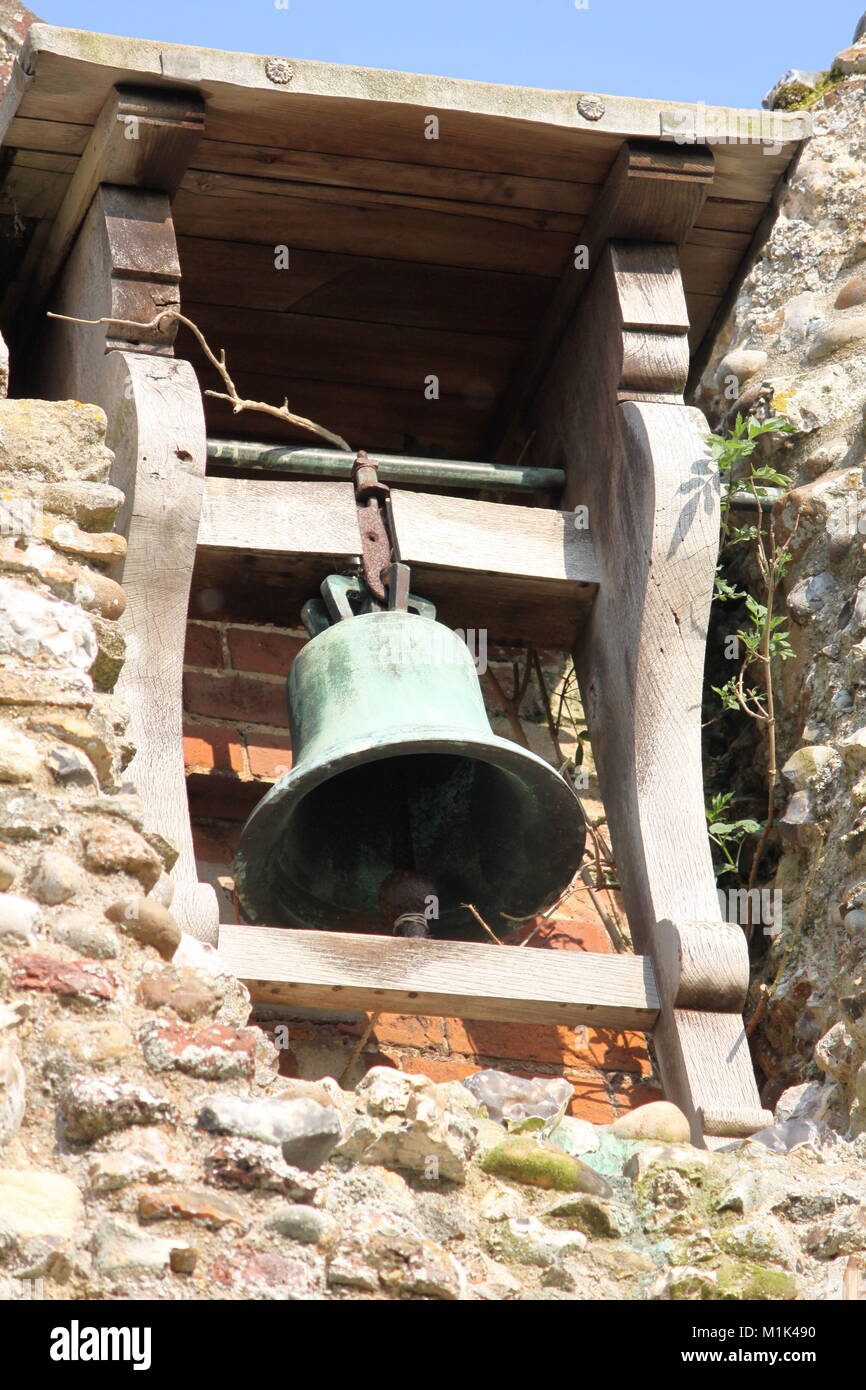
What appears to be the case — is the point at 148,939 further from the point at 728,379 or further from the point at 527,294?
the point at 728,379

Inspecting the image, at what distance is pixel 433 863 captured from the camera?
292 centimetres

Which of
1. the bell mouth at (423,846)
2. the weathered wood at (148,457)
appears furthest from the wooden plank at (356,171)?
the bell mouth at (423,846)

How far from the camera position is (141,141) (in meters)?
Result: 3.00

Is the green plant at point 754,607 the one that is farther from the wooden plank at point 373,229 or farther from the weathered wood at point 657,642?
the wooden plank at point 373,229

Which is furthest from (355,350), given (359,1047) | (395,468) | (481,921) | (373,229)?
(359,1047)

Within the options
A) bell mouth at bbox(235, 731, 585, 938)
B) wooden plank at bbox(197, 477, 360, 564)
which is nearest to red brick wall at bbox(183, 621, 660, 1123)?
bell mouth at bbox(235, 731, 585, 938)

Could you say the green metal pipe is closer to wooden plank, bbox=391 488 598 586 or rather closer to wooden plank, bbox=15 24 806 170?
wooden plank, bbox=391 488 598 586

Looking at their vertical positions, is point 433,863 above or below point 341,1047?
above

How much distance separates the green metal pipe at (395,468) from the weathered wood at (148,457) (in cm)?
19

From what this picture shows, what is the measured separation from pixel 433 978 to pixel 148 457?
819 mm

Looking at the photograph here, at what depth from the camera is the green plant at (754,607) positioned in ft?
10.1

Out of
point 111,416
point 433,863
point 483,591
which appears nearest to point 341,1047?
point 433,863

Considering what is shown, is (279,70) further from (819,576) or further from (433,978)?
(433,978)

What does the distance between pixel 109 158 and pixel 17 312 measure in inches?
17.5
